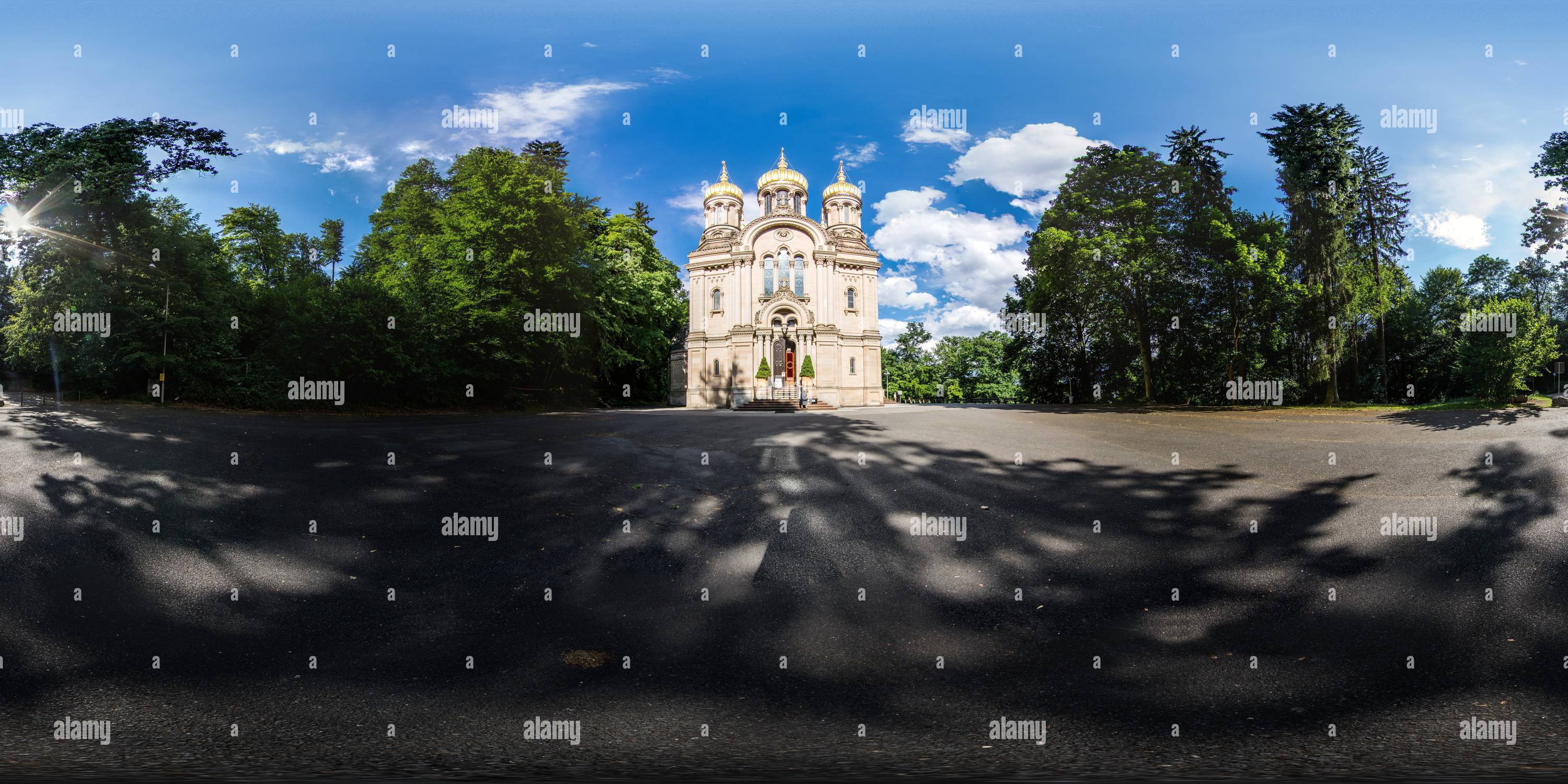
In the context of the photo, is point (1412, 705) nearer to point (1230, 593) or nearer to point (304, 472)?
point (1230, 593)

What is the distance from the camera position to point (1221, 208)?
11.8 meters

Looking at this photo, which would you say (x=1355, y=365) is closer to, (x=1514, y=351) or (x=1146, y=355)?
(x=1514, y=351)

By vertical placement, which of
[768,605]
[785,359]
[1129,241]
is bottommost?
[768,605]

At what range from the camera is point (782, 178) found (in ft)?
113

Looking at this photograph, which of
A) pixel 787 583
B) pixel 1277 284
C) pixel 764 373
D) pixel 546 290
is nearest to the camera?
pixel 787 583

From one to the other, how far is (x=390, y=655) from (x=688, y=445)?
5749mm

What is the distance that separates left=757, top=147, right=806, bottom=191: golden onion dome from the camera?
3416 centimetres

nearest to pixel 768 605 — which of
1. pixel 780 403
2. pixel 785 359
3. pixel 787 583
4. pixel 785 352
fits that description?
pixel 787 583

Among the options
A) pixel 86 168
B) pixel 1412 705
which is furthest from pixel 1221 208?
pixel 86 168

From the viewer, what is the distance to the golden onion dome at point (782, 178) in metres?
34.2

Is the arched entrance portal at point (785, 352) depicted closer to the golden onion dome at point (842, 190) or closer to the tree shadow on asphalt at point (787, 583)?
the golden onion dome at point (842, 190)

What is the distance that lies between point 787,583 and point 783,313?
1071 inches

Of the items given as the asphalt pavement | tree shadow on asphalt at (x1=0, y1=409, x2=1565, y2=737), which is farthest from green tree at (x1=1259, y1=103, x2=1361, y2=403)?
tree shadow on asphalt at (x1=0, y1=409, x2=1565, y2=737)

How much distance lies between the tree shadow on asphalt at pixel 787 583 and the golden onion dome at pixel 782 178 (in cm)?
3096
